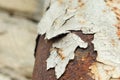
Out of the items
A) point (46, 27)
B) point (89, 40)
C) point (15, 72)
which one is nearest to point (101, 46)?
point (89, 40)

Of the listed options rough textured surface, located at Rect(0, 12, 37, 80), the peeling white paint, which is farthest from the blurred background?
the peeling white paint

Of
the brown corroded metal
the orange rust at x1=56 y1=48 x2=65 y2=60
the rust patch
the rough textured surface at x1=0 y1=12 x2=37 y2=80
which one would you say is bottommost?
the brown corroded metal

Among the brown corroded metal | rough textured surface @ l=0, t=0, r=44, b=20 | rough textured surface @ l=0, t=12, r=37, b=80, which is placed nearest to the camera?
the brown corroded metal

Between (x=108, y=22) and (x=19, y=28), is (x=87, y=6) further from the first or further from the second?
(x=19, y=28)

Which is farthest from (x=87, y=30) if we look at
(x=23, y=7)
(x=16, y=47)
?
(x=23, y=7)

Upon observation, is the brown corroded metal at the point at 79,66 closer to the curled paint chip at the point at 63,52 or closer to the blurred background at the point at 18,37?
the curled paint chip at the point at 63,52

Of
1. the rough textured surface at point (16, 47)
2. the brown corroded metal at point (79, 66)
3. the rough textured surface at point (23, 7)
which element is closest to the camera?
the brown corroded metal at point (79, 66)

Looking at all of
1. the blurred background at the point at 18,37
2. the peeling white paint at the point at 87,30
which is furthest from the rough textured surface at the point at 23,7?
the peeling white paint at the point at 87,30

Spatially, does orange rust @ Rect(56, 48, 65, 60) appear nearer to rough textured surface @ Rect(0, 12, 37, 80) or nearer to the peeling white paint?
the peeling white paint
